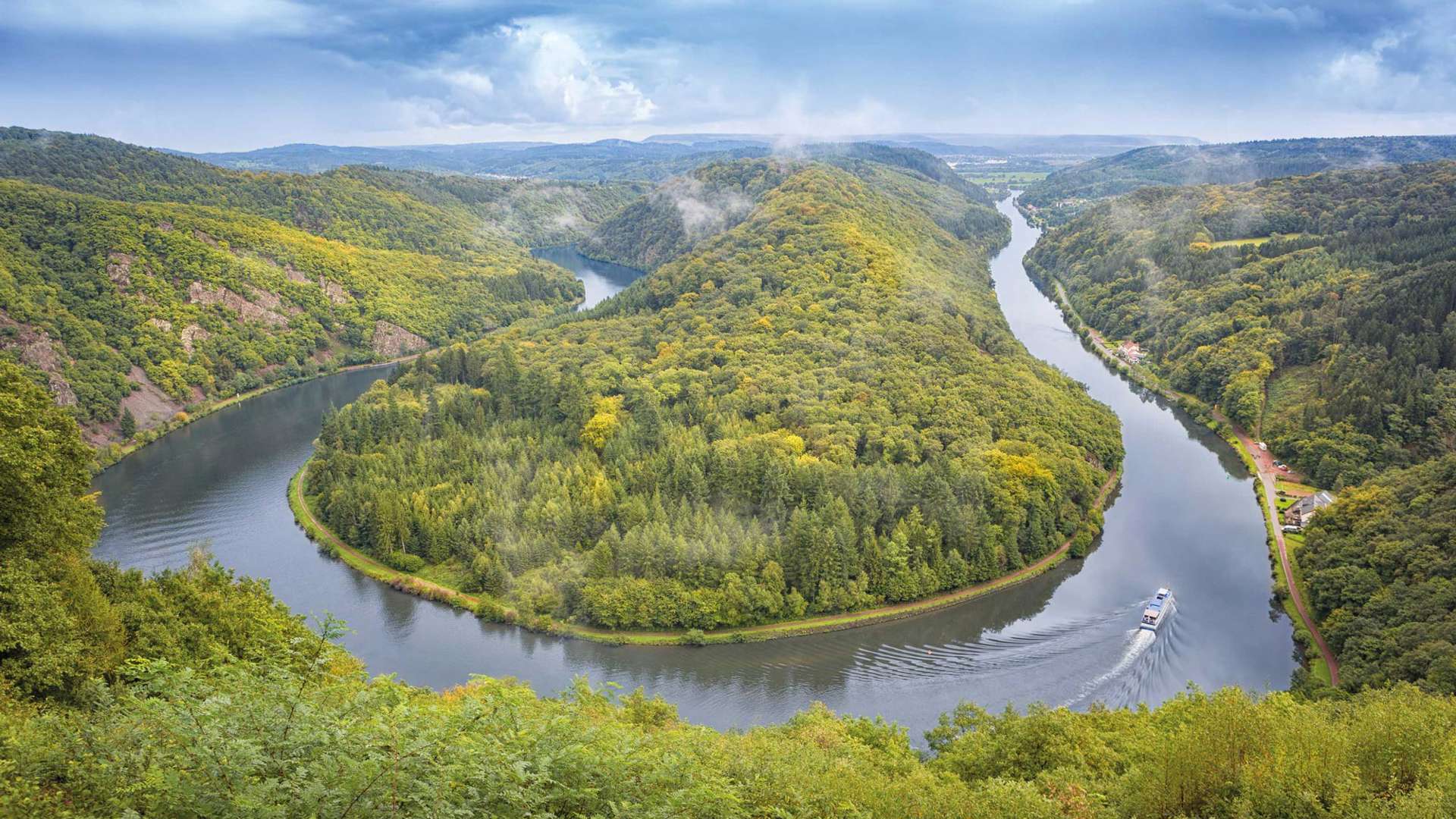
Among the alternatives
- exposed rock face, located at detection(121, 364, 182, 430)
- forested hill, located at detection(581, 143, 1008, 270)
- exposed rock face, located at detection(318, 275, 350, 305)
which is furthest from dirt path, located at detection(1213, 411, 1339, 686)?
exposed rock face, located at detection(318, 275, 350, 305)

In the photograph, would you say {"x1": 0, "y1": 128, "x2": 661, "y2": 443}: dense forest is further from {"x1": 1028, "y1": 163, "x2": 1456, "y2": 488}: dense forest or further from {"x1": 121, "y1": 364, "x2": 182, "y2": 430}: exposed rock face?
{"x1": 1028, "y1": 163, "x2": 1456, "y2": 488}: dense forest

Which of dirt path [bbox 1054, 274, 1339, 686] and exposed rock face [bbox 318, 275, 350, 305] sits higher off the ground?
exposed rock face [bbox 318, 275, 350, 305]

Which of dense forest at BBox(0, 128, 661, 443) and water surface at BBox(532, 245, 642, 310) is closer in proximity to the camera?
dense forest at BBox(0, 128, 661, 443)

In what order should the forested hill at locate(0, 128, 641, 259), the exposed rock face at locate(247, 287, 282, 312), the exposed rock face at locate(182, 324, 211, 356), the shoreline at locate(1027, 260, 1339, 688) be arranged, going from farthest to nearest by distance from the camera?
the forested hill at locate(0, 128, 641, 259) < the exposed rock face at locate(247, 287, 282, 312) < the exposed rock face at locate(182, 324, 211, 356) < the shoreline at locate(1027, 260, 1339, 688)

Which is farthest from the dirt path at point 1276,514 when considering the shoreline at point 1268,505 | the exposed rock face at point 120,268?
the exposed rock face at point 120,268

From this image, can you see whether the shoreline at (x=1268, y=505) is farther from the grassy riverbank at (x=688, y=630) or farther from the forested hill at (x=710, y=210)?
the forested hill at (x=710, y=210)
